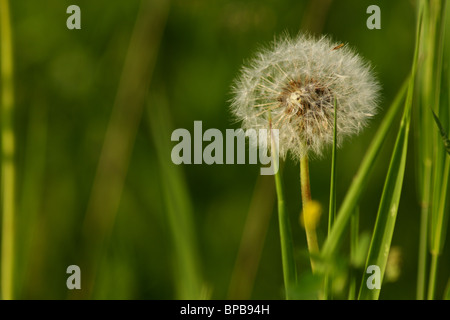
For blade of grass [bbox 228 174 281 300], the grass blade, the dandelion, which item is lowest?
blade of grass [bbox 228 174 281 300]

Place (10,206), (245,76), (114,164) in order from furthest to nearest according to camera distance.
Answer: (114,164), (10,206), (245,76)

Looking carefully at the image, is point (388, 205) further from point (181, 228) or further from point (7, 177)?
point (7, 177)

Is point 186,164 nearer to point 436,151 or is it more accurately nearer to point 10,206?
point 10,206

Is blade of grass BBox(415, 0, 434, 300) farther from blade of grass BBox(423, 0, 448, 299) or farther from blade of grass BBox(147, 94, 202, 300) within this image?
blade of grass BBox(147, 94, 202, 300)

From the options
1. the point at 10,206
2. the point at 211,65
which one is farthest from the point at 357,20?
the point at 10,206

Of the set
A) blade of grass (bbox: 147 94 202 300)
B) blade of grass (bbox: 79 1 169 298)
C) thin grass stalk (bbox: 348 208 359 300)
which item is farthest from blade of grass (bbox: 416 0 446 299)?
blade of grass (bbox: 79 1 169 298)

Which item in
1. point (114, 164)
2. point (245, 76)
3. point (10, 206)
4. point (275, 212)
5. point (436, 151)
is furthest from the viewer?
point (275, 212)
